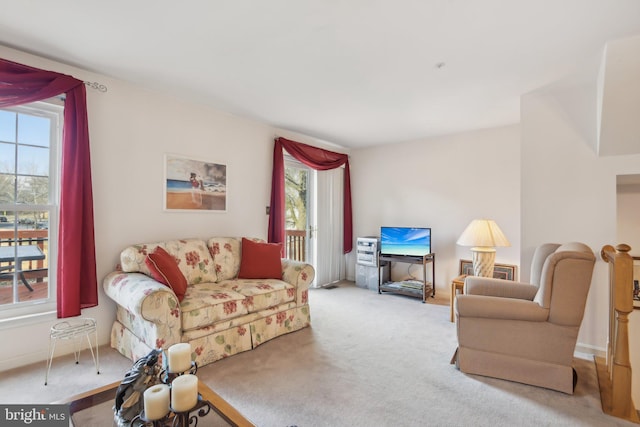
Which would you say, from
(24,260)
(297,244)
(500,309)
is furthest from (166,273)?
(297,244)

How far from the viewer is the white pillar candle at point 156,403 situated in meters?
1.12

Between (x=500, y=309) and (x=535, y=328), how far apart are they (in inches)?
9.6

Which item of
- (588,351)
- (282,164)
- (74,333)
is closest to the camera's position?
(74,333)

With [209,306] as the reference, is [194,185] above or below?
above

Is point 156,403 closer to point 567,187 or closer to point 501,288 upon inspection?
point 501,288

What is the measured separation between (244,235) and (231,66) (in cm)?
204

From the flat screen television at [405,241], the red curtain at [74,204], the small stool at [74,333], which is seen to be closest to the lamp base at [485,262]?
the flat screen television at [405,241]

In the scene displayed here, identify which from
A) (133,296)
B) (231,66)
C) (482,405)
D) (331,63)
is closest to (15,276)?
(133,296)

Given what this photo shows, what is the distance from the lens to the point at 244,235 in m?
3.94

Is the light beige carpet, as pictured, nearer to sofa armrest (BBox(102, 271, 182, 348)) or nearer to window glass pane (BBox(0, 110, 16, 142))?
sofa armrest (BBox(102, 271, 182, 348))

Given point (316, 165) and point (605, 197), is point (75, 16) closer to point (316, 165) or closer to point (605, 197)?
point (316, 165)

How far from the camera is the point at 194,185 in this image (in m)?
3.42

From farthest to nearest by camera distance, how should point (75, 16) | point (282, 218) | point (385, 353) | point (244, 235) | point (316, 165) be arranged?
point (316, 165) → point (282, 218) → point (244, 235) → point (385, 353) → point (75, 16)

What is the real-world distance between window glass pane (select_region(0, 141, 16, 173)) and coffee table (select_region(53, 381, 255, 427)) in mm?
2001
